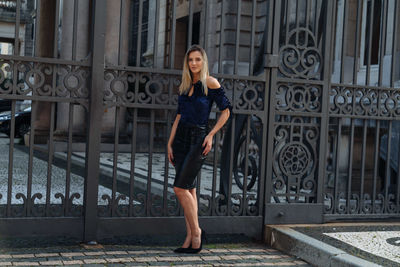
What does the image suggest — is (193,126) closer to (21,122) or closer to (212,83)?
(212,83)

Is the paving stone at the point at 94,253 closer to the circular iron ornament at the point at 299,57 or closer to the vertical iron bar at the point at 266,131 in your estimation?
the vertical iron bar at the point at 266,131

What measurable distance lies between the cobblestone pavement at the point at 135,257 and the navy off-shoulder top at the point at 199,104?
1.23 metres

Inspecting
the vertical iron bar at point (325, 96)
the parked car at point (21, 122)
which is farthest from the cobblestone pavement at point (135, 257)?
the parked car at point (21, 122)

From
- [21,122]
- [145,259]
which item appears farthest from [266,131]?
[21,122]

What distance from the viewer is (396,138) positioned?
29.5ft

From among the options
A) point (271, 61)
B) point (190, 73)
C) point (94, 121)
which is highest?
point (271, 61)

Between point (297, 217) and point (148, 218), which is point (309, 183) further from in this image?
point (148, 218)

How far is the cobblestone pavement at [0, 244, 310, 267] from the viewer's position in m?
4.68

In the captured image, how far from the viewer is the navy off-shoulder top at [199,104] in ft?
16.5

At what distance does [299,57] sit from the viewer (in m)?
6.15

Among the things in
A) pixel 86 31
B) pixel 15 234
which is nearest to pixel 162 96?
pixel 15 234

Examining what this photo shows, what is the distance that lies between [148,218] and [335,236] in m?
1.91

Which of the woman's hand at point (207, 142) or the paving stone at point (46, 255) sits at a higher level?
the woman's hand at point (207, 142)

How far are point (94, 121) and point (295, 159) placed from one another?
227 cm
